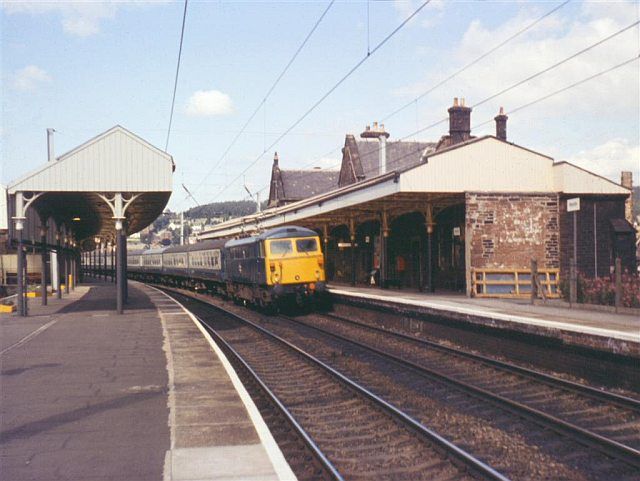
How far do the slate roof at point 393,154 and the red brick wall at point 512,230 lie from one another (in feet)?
78.4

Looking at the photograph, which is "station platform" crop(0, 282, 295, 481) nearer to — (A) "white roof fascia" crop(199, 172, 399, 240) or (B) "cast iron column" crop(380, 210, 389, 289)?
(A) "white roof fascia" crop(199, 172, 399, 240)

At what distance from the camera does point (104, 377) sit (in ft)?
33.9

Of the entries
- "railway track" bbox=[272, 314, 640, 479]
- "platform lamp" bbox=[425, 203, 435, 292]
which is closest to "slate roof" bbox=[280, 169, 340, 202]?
"platform lamp" bbox=[425, 203, 435, 292]

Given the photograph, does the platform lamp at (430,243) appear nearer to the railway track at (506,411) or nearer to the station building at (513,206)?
the station building at (513,206)

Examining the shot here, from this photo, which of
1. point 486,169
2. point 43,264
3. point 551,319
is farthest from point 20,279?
point 486,169

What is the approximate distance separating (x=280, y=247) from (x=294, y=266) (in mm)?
789

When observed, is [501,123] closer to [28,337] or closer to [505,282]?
[505,282]

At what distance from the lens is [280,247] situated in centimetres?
2314

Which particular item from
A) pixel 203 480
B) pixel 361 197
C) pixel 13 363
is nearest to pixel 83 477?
pixel 203 480

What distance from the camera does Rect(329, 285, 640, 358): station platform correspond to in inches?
424

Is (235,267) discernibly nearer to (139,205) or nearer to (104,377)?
(139,205)

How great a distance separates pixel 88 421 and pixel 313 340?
1029 cm

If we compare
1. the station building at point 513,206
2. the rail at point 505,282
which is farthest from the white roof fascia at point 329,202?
the rail at point 505,282

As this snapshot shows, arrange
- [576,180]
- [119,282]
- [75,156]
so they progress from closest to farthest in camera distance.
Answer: [75,156]
[119,282]
[576,180]
